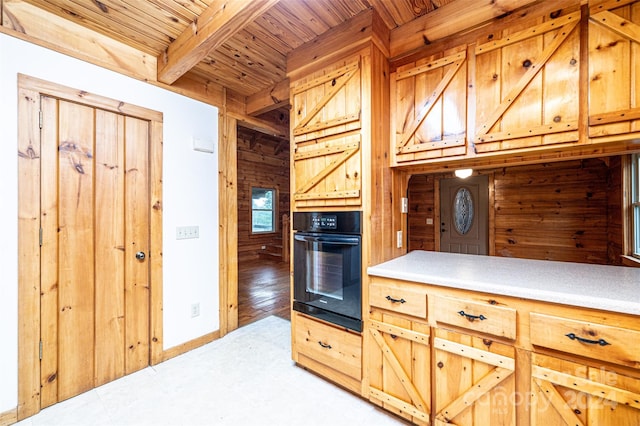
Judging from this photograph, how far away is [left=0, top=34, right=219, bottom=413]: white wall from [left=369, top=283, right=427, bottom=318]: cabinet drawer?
5.71 feet

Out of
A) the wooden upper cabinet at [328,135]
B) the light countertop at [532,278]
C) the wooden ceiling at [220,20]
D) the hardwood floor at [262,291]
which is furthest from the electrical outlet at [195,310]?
the wooden ceiling at [220,20]

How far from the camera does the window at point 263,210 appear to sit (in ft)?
23.9

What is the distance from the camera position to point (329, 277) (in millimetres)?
1908

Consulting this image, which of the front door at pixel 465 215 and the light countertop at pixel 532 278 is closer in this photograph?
the light countertop at pixel 532 278

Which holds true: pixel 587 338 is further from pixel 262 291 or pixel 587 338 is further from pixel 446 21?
pixel 262 291

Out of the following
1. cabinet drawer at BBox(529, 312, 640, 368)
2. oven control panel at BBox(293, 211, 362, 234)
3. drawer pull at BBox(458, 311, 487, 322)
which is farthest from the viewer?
oven control panel at BBox(293, 211, 362, 234)

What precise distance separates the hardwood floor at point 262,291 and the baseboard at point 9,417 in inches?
66.2

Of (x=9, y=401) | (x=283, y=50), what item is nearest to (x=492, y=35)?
(x=283, y=50)

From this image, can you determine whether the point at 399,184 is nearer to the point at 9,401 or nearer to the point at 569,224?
the point at 9,401

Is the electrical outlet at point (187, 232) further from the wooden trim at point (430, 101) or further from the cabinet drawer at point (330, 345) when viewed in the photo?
the wooden trim at point (430, 101)

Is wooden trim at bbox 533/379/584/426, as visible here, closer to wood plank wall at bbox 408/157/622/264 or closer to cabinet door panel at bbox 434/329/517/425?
cabinet door panel at bbox 434/329/517/425

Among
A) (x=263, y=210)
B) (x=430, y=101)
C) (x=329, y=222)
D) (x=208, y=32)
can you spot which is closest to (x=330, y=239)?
(x=329, y=222)

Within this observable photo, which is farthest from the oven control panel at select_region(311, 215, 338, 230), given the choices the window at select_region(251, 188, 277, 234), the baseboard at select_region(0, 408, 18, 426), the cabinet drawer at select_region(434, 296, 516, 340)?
the window at select_region(251, 188, 277, 234)

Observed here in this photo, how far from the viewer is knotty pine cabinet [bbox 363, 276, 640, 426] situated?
1.06m
